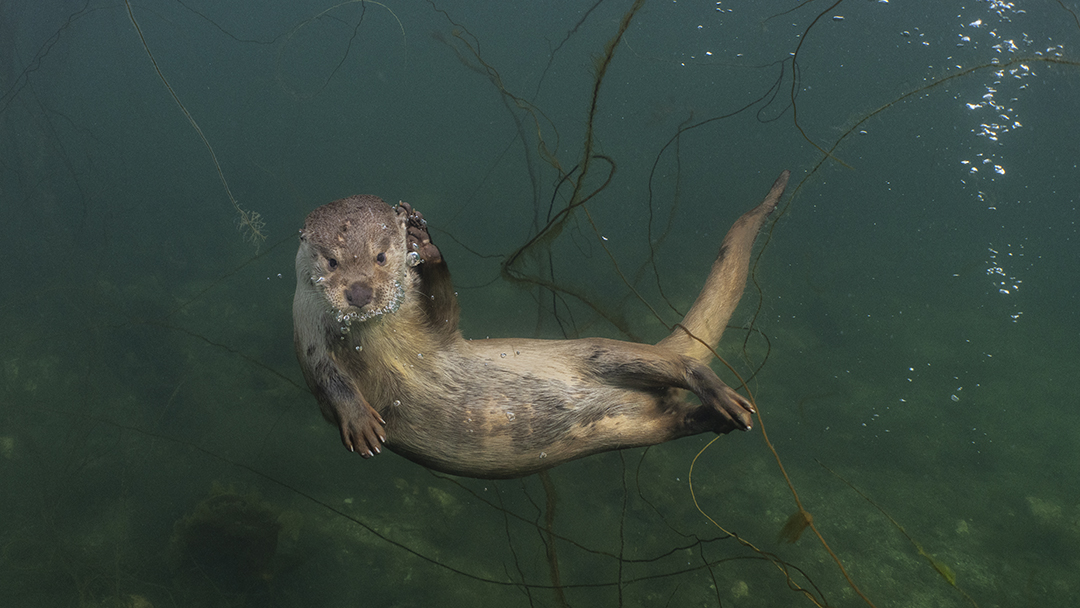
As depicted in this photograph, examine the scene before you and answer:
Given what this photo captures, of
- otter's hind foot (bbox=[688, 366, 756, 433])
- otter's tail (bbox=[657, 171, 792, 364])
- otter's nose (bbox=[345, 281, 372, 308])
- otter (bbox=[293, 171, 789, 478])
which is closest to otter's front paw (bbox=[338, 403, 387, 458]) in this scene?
otter (bbox=[293, 171, 789, 478])

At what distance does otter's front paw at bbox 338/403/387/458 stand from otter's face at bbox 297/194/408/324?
14.8 inches

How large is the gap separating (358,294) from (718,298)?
5.67ft

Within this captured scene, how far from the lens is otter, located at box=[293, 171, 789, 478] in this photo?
1.84 meters

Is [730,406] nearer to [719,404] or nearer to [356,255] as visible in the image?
[719,404]

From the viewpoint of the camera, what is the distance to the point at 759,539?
375 centimetres

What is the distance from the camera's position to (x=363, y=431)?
2012 millimetres

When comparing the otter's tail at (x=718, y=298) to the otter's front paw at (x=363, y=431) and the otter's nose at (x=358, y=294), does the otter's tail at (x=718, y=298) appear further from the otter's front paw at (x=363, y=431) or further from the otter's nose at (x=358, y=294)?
the otter's nose at (x=358, y=294)

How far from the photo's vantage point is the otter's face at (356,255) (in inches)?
67.6

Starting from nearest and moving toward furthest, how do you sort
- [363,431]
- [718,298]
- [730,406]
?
1. [363,431]
2. [730,406]
3. [718,298]

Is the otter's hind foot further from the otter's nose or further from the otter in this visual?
the otter's nose

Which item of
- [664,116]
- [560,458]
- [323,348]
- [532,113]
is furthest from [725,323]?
[664,116]

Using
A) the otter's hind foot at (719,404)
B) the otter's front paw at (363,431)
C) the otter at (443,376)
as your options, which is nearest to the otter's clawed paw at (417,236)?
the otter at (443,376)

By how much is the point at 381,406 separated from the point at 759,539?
2888mm

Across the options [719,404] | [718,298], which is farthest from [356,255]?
[718,298]
